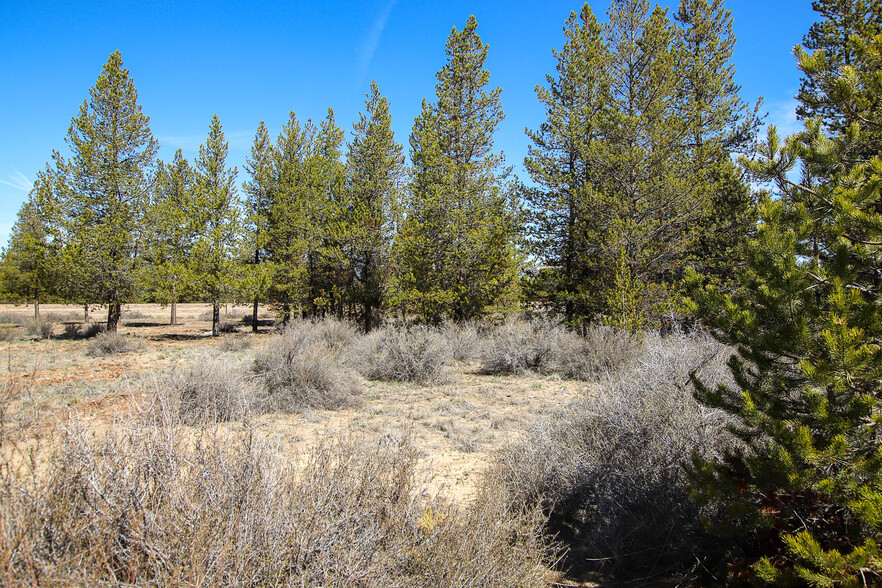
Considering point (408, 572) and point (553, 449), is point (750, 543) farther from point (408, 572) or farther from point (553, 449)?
point (408, 572)

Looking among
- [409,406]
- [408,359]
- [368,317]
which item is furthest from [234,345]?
[409,406]

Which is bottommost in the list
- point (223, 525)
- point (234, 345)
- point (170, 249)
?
point (234, 345)

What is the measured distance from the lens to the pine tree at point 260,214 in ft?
72.9

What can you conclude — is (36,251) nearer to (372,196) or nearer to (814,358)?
(372,196)

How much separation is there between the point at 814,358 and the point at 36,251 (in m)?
26.0

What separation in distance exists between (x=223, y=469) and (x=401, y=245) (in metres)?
17.8

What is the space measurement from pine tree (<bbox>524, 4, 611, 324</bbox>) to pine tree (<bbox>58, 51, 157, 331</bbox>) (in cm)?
1723

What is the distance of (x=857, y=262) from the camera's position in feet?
9.16

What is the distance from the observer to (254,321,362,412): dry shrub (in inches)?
327

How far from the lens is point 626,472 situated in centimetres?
389

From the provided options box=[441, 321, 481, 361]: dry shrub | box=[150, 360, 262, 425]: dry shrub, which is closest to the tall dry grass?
box=[150, 360, 262, 425]: dry shrub

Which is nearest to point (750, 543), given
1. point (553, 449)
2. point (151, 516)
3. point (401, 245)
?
point (553, 449)

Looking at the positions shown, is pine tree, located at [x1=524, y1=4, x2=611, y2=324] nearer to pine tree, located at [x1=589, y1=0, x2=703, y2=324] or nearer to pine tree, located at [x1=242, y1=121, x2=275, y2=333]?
pine tree, located at [x1=589, y1=0, x2=703, y2=324]

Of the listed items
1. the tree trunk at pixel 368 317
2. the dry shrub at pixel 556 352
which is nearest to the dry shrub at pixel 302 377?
the dry shrub at pixel 556 352
